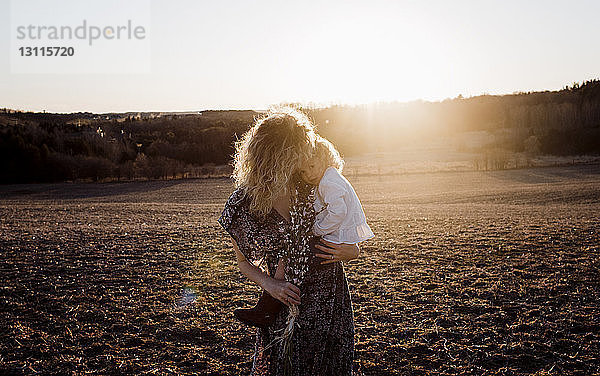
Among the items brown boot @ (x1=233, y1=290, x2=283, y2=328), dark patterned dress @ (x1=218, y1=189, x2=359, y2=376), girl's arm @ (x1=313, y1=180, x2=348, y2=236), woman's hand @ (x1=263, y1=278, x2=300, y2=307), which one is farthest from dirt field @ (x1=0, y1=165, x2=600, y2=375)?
girl's arm @ (x1=313, y1=180, x2=348, y2=236)

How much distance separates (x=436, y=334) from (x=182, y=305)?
2912 mm

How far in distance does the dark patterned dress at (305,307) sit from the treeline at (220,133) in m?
9.74

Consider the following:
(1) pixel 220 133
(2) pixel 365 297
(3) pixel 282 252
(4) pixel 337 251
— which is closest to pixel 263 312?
(3) pixel 282 252

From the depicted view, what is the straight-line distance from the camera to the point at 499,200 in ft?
57.3

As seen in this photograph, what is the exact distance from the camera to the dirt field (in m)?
4.14

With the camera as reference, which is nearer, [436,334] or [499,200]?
[436,334]

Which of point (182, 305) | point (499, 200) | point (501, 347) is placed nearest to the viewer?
point (501, 347)

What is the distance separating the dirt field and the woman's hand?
2.02 metres

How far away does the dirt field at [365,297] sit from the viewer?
13.6 ft

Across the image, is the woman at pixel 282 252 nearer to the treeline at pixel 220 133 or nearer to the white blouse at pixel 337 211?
the white blouse at pixel 337 211

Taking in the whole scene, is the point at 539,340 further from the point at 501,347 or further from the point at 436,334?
the point at 436,334

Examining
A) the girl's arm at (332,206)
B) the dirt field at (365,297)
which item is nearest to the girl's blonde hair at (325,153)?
the girl's arm at (332,206)

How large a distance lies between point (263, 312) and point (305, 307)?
23 cm

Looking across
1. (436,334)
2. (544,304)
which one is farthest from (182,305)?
(544,304)
